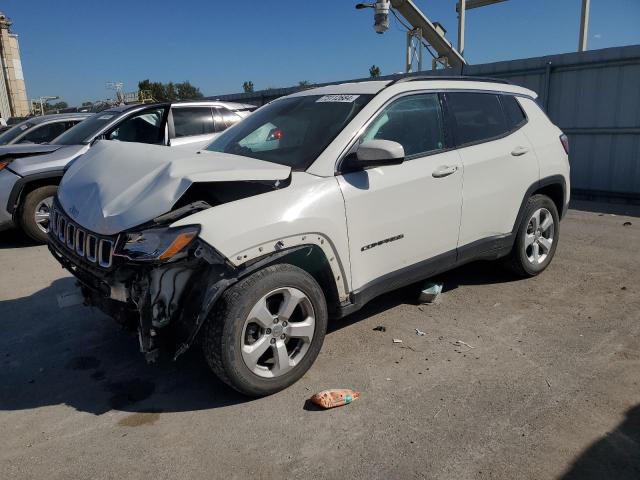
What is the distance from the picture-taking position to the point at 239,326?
109 inches

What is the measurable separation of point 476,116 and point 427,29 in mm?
13691

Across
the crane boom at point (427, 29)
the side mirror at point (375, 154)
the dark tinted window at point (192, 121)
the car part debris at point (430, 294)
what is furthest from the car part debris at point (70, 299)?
the crane boom at point (427, 29)

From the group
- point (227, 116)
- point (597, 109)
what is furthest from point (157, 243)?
point (597, 109)

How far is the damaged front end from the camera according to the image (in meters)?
2.66

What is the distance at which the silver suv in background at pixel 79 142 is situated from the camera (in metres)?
6.39

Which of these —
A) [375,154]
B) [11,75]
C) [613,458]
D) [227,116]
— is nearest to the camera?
[613,458]

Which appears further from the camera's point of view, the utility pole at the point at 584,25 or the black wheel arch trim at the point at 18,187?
the utility pole at the point at 584,25

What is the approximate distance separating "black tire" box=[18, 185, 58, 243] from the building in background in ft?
137

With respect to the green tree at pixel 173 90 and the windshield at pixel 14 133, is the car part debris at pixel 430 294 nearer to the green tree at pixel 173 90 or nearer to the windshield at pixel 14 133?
the windshield at pixel 14 133

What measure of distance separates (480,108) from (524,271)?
62.7 inches

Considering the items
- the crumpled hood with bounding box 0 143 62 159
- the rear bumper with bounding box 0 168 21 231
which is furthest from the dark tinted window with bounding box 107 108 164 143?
the rear bumper with bounding box 0 168 21 231

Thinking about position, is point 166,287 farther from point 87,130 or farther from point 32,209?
point 87,130

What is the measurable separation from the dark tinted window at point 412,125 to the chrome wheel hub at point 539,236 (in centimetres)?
144

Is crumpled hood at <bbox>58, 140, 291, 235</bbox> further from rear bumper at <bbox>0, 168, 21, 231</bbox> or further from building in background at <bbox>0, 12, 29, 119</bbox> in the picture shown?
Answer: building in background at <bbox>0, 12, 29, 119</bbox>
